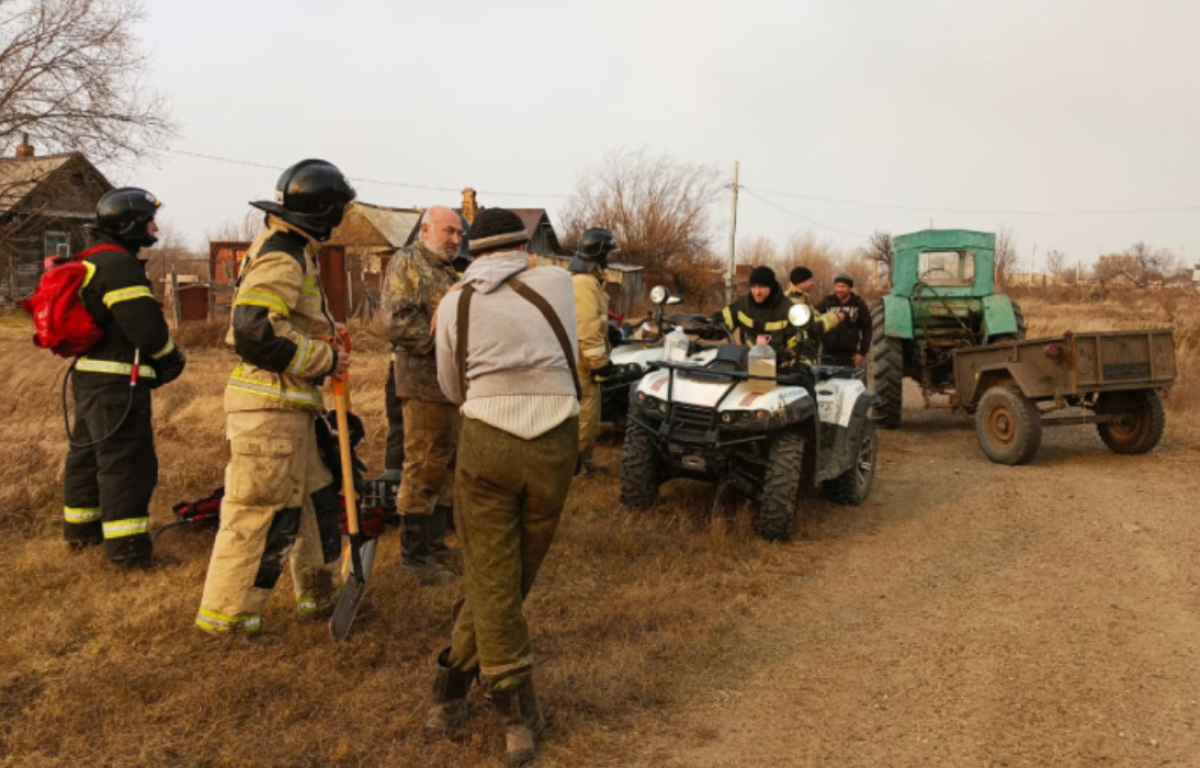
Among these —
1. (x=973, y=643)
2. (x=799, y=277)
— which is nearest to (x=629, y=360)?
(x=799, y=277)

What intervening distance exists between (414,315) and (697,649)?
2255mm

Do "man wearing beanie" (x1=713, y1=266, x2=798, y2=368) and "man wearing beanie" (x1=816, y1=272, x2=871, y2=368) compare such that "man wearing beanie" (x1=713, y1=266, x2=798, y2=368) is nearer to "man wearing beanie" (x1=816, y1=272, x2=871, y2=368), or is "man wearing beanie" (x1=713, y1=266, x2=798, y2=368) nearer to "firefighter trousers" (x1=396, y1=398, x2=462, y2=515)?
"firefighter trousers" (x1=396, y1=398, x2=462, y2=515)

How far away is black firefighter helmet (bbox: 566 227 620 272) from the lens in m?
7.26

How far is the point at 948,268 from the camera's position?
11.6m

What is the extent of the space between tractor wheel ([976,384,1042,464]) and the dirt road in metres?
0.99

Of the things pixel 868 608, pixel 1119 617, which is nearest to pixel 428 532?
pixel 868 608

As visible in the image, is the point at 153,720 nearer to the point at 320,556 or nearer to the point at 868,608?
the point at 320,556

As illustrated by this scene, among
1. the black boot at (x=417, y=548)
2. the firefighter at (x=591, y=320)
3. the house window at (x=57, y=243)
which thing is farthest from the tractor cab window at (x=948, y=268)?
the house window at (x=57, y=243)

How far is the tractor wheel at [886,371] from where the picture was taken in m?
10.8

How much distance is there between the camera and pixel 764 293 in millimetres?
6910

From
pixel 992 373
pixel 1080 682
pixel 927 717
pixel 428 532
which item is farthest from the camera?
pixel 992 373

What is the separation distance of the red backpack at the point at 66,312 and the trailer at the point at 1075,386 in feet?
24.7

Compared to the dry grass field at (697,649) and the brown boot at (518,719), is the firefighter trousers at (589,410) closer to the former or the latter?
the dry grass field at (697,649)

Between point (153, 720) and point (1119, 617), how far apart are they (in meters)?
4.54
